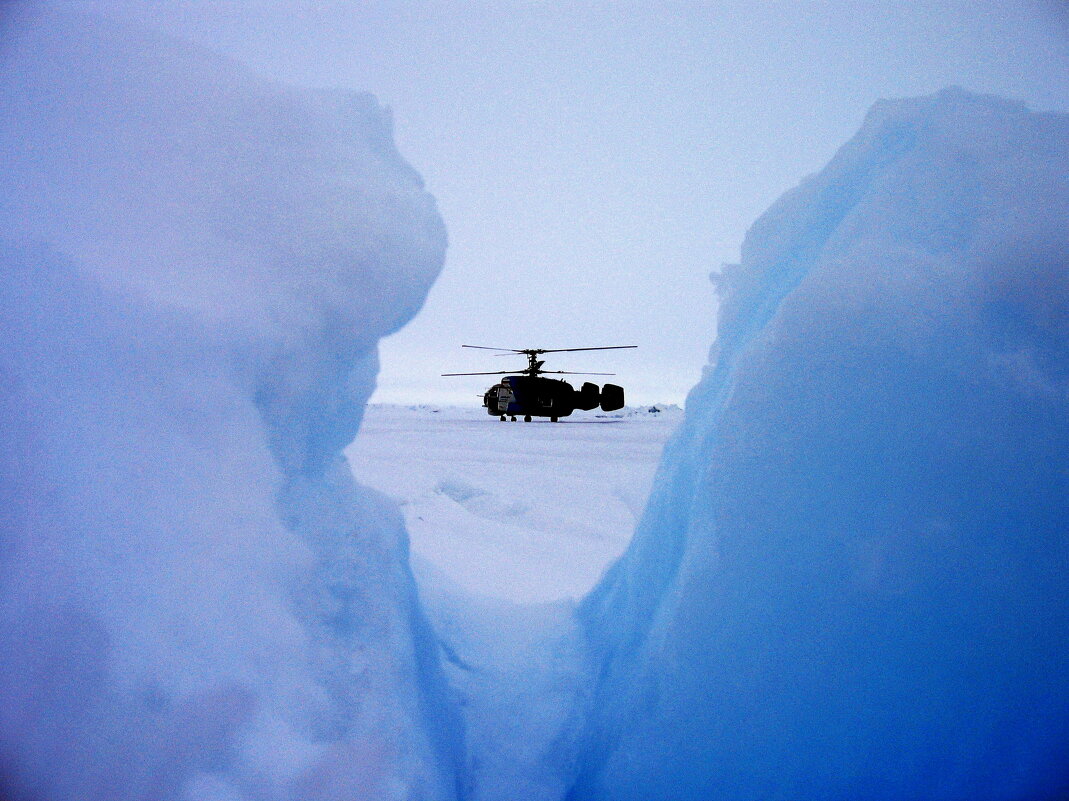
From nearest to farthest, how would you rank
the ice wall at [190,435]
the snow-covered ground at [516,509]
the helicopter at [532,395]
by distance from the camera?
the ice wall at [190,435], the snow-covered ground at [516,509], the helicopter at [532,395]

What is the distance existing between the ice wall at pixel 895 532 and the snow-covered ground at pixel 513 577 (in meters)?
0.37

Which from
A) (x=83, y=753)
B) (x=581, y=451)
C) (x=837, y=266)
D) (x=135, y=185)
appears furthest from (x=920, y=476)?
(x=581, y=451)

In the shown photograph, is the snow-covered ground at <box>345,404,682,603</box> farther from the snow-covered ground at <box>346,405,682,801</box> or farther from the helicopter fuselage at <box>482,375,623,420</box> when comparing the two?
the helicopter fuselage at <box>482,375,623,420</box>

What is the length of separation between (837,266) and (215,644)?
1.53 metres

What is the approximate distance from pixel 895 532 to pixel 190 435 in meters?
1.48

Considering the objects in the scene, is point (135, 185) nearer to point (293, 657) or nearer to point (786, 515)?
point (293, 657)

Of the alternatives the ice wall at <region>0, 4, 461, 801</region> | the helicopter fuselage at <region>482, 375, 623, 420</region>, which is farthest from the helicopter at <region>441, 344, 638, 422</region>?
the ice wall at <region>0, 4, 461, 801</region>

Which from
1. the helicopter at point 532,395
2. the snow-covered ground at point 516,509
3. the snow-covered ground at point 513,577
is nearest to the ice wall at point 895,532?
the snow-covered ground at point 513,577

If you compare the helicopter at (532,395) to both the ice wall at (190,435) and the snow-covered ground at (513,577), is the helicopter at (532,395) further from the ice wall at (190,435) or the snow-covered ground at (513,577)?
the ice wall at (190,435)

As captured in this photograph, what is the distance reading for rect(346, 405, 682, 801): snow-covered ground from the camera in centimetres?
167

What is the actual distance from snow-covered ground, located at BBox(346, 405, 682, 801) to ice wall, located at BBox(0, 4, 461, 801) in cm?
25

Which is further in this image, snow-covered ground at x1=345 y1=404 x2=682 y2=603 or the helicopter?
the helicopter

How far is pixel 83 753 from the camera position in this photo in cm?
80

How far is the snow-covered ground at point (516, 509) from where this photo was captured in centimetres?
343
